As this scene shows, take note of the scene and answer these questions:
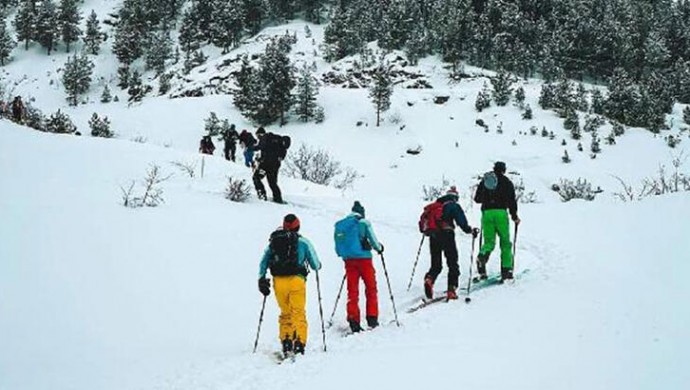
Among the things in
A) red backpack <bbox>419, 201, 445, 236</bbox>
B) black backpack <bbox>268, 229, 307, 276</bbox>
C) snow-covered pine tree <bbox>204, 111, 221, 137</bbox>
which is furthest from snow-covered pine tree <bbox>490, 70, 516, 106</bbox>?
black backpack <bbox>268, 229, 307, 276</bbox>

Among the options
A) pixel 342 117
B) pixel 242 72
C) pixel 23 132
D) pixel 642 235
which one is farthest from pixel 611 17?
pixel 23 132

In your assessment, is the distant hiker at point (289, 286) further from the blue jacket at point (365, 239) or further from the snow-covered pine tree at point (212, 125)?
the snow-covered pine tree at point (212, 125)

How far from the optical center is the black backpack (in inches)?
240

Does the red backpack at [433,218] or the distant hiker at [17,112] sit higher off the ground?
the distant hiker at [17,112]

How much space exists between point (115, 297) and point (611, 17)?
5112 centimetres

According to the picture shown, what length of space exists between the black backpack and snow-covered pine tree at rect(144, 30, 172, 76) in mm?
52157

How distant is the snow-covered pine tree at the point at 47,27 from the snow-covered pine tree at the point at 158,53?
36.8 feet

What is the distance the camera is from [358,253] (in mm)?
7141

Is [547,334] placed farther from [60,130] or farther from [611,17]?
[611,17]

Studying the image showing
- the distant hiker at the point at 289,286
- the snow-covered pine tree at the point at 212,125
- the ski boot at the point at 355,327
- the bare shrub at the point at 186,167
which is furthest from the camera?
the snow-covered pine tree at the point at 212,125

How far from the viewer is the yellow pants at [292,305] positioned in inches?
239

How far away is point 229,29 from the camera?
185 ft

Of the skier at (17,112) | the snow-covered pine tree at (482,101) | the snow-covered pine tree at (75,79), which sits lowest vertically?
the skier at (17,112)

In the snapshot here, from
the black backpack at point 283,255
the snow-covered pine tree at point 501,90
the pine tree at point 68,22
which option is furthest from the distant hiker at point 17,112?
the pine tree at point 68,22
